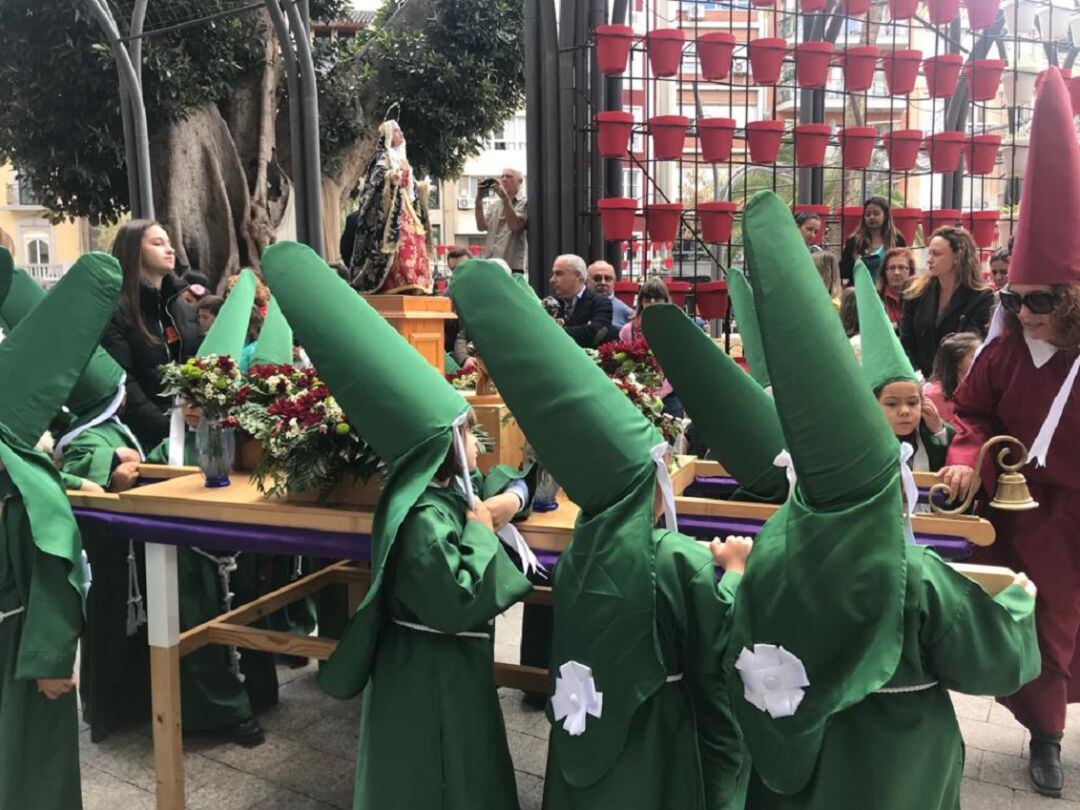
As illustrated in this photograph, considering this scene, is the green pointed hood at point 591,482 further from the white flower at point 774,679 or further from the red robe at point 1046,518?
the red robe at point 1046,518

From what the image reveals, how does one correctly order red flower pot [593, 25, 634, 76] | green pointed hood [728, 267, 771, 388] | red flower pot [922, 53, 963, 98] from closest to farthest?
green pointed hood [728, 267, 771, 388], red flower pot [593, 25, 634, 76], red flower pot [922, 53, 963, 98]

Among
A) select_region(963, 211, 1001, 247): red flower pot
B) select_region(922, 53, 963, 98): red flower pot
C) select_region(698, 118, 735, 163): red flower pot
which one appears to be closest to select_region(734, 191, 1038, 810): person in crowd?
select_region(698, 118, 735, 163): red flower pot

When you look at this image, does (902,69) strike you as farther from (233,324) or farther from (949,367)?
(233,324)

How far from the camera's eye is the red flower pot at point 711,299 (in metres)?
7.58

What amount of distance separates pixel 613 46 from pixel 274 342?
15.3 feet

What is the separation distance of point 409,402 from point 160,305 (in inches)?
91.7

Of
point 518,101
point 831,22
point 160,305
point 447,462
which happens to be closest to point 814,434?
point 447,462

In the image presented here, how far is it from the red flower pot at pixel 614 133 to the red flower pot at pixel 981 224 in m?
4.63

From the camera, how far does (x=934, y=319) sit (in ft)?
16.3

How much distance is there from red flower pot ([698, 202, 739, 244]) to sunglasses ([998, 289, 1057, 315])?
197 inches

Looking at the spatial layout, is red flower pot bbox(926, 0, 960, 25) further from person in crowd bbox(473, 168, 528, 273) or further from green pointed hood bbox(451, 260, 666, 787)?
green pointed hood bbox(451, 260, 666, 787)

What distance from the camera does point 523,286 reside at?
221cm

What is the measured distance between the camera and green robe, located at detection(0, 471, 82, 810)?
8.65ft

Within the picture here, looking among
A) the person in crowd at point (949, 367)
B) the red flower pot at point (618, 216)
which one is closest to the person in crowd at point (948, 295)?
the person in crowd at point (949, 367)
